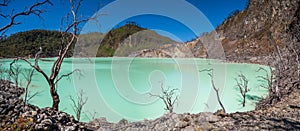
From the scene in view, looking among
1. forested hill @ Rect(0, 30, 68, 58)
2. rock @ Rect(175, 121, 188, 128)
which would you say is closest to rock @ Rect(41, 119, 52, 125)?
rock @ Rect(175, 121, 188, 128)

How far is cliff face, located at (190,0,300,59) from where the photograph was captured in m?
70.6

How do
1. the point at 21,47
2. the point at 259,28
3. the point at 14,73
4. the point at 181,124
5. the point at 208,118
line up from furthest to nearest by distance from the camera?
the point at 259,28 < the point at 21,47 < the point at 14,73 < the point at 208,118 < the point at 181,124

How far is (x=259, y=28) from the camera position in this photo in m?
94.9

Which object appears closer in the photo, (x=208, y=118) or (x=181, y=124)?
(x=181, y=124)

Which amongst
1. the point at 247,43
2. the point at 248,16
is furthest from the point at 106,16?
the point at 248,16

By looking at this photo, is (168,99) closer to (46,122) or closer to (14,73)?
(14,73)

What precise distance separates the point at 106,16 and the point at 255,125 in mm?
6707

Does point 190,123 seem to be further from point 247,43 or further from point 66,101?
point 247,43

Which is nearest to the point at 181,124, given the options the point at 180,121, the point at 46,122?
the point at 180,121

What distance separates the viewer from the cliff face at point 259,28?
70.6 metres

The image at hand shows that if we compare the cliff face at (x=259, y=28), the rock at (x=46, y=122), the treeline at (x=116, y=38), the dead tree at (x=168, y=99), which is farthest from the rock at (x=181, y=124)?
the treeline at (x=116, y=38)

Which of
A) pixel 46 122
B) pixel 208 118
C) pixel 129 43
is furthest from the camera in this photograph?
pixel 129 43

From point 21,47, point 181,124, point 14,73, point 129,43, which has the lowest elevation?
point 181,124

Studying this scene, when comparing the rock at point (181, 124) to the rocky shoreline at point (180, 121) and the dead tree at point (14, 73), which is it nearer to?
the rocky shoreline at point (180, 121)
